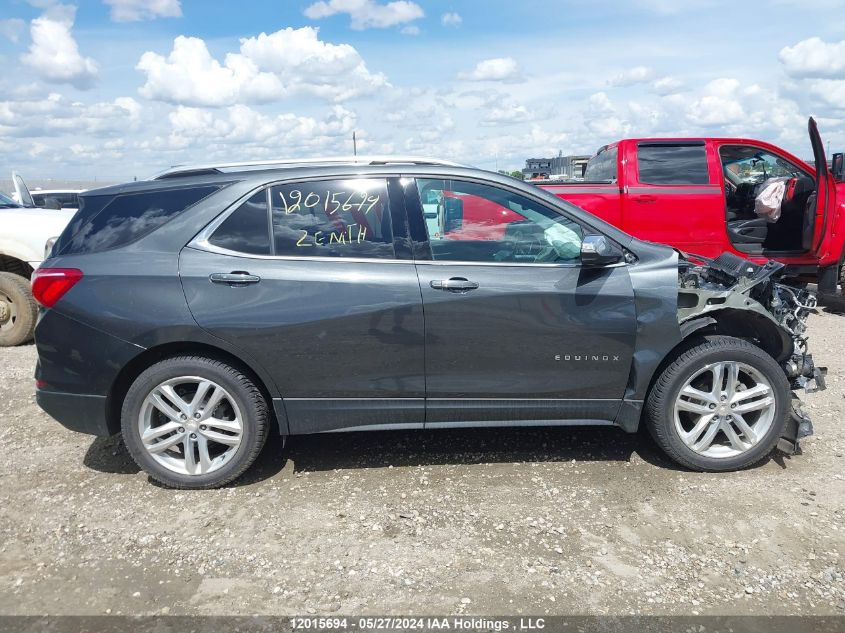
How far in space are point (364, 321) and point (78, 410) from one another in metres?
1.65

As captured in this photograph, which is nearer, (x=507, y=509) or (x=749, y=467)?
(x=507, y=509)

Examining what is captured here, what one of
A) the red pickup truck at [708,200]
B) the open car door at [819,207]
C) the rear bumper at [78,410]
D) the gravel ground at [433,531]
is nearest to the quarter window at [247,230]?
the rear bumper at [78,410]

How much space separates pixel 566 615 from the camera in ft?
8.66

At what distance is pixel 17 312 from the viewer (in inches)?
286

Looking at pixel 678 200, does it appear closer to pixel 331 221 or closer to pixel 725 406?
pixel 725 406

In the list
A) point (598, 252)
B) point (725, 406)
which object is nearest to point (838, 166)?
point (725, 406)

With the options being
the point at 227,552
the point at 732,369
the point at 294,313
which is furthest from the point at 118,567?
the point at 732,369

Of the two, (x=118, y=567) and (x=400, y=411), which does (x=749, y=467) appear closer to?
(x=400, y=411)

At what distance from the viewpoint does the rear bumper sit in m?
3.56

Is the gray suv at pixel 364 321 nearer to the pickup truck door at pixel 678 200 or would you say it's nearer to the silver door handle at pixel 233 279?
the silver door handle at pixel 233 279

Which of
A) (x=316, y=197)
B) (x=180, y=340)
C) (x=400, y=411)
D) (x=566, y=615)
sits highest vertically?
(x=316, y=197)

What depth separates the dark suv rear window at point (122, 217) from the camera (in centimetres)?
362

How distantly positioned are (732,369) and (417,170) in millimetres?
2105

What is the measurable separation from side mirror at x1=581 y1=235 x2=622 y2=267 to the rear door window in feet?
13.5
